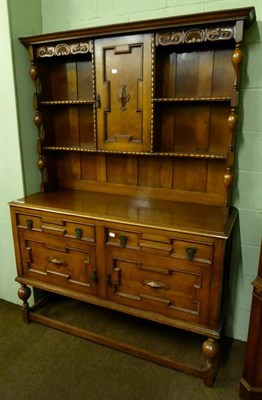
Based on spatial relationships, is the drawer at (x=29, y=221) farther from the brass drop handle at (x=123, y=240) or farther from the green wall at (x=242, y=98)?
the brass drop handle at (x=123, y=240)

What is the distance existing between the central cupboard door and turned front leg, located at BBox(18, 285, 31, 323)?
1177 mm

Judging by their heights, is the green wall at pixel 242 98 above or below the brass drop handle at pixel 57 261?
above

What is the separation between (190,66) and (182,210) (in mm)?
883

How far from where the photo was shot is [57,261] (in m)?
1.94

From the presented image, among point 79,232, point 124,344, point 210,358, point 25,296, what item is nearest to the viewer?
point 210,358

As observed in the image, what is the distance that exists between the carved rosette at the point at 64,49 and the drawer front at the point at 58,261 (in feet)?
3.85

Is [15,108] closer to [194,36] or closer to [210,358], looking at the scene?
[194,36]

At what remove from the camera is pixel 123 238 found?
66.0 inches

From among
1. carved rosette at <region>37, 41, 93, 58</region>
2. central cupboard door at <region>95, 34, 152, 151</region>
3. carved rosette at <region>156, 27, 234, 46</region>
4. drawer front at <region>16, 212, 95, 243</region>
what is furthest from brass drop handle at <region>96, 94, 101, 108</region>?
drawer front at <region>16, 212, 95, 243</region>

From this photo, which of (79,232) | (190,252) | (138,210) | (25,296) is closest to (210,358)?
(190,252)

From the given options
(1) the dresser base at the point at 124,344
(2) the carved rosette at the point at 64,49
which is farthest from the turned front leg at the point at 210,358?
(2) the carved rosette at the point at 64,49

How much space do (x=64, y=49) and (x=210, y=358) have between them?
6.73 ft

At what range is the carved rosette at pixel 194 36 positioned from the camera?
151 cm

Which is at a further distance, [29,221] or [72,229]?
[29,221]
